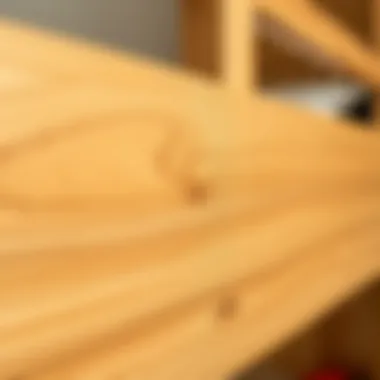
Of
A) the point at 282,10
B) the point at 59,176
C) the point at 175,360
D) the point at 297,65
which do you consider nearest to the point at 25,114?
the point at 59,176

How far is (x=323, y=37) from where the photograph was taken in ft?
2.17

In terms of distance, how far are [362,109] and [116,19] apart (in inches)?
17.6

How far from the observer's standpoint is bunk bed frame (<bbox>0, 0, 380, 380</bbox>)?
0.32 meters

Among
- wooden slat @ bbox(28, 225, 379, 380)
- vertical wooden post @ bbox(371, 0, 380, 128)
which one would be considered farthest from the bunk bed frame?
vertical wooden post @ bbox(371, 0, 380, 128)

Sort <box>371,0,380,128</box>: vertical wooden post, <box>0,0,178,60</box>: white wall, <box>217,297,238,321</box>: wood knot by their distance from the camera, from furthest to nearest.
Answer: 1. <box>371,0,380,128</box>: vertical wooden post
2. <box>0,0,178,60</box>: white wall
3. <box>217,297,238,321</box>: wood knot

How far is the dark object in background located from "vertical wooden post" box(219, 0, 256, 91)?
0.48 meters

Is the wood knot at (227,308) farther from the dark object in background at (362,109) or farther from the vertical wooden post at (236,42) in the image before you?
the dark object in background at (362,109)

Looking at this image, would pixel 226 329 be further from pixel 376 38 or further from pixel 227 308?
pixel 376 38

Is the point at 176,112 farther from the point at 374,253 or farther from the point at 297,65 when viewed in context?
the point at 297,65

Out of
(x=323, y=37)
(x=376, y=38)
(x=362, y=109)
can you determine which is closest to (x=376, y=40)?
(x=376, y=38)

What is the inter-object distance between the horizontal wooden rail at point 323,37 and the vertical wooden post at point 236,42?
3 cm

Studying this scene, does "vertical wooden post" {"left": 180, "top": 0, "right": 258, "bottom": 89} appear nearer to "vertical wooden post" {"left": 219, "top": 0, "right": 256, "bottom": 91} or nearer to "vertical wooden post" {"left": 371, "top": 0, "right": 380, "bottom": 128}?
"vertical wooden post" {"left": 219, "top": 0, "right": 256, "bottom": 91}

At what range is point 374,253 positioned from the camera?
32.1 inches

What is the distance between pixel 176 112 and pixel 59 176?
0.11 meters
